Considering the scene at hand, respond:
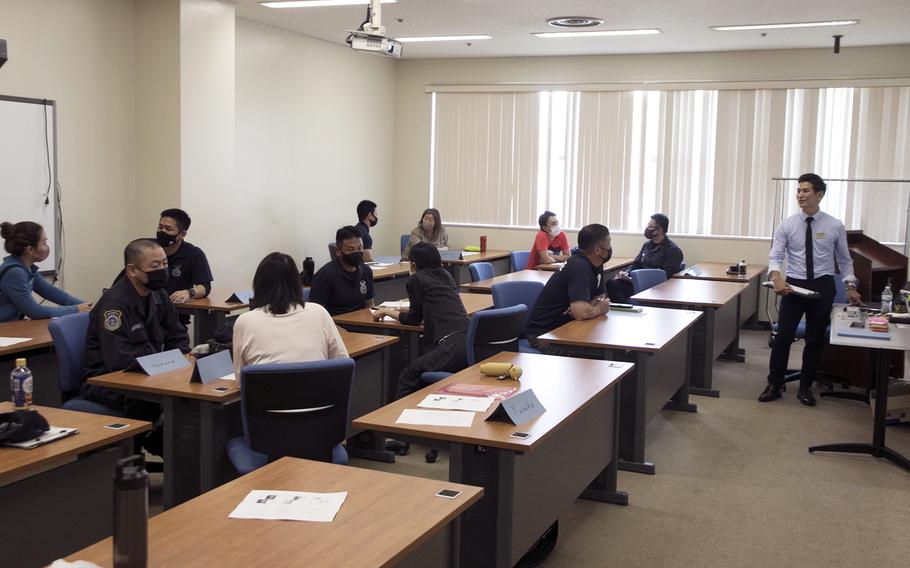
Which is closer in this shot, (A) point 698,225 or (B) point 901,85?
(B) point 901,85

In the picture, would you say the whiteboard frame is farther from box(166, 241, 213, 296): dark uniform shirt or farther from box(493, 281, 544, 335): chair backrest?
box(493, 281, 544, 335): chair backrest

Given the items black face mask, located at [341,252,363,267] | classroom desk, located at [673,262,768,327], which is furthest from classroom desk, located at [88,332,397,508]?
classroom desk, located at [673,262,768,327]

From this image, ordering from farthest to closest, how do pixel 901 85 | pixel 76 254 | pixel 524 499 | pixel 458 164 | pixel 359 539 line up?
A: pixel 458 164 → pixel 901 85 → pixel 76 254 → pixel 524 499 → pixel 359 539

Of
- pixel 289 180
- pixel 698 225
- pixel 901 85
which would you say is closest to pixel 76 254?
pixel 289 180

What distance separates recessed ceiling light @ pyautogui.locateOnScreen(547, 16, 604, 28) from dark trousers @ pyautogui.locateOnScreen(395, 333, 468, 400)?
4496mm

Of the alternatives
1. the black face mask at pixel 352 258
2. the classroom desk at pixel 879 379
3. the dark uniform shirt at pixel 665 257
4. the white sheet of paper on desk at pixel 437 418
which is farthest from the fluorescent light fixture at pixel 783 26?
the white sheet of paper on desk at pixel 437 418

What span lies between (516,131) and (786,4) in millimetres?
4083

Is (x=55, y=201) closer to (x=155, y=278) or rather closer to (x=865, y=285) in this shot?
(x=155, y=278)

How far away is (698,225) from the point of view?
10.1m

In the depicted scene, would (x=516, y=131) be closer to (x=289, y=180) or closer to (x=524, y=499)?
(x=289, y=180)

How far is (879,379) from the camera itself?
189 inches

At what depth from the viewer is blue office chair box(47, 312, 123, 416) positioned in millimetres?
3812

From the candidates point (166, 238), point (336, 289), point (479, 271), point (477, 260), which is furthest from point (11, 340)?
point (477, 260)

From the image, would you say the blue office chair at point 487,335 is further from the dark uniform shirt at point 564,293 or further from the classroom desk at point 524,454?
the dark uniform shirt at point 564,293
